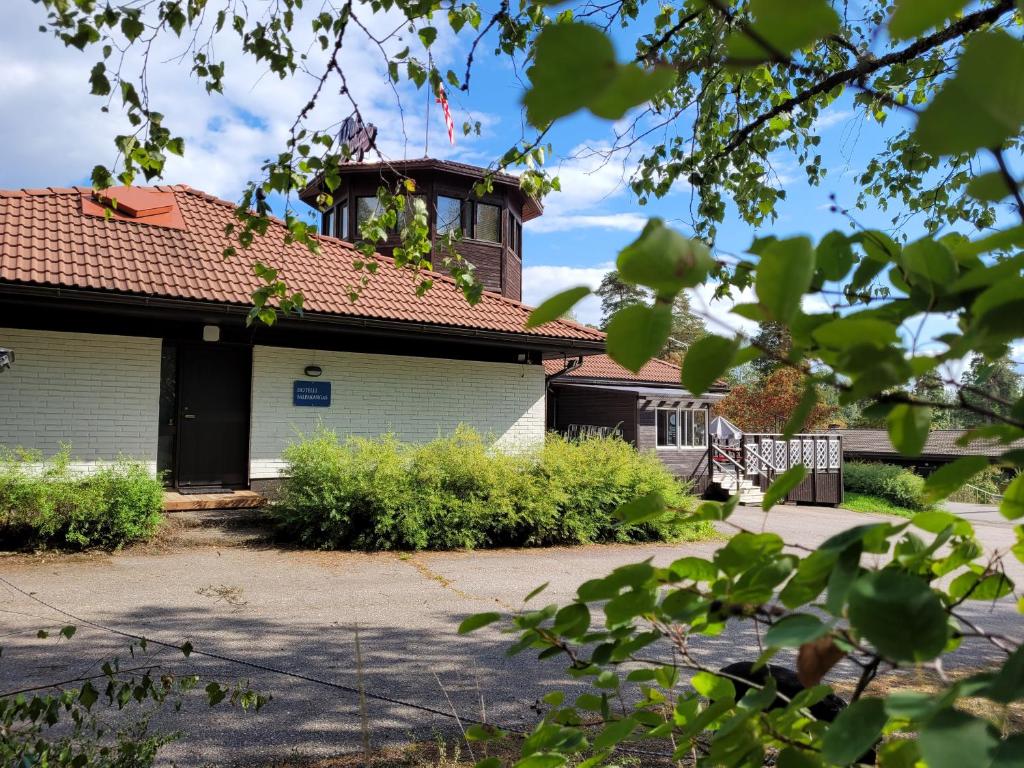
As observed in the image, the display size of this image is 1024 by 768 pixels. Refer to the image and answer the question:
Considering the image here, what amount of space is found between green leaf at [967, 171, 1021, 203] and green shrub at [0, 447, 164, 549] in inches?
359

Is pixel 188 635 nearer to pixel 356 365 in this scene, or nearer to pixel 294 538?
pixel 294 538

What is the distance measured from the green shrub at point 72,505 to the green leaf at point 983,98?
9.14 m

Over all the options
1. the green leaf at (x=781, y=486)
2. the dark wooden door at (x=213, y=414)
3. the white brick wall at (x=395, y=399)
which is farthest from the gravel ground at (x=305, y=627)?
the white brick wall at (x=395, y=399)

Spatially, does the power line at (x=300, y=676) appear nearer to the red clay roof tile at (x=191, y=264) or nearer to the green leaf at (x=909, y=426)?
the green leaf at (x=909, y=426)

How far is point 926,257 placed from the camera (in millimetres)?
619

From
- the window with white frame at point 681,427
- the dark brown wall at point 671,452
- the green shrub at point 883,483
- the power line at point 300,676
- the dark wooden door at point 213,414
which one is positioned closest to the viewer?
the power line at point 300,676

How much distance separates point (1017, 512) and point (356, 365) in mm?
11640

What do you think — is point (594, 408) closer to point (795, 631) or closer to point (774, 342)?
point (774, 342)

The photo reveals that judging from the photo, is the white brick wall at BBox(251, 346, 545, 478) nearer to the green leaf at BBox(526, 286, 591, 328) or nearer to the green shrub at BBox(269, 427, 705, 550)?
the green shrub at BBox(269, 427, 705, 550)

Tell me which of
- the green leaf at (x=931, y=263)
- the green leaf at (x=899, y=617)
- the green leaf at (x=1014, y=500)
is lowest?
the green leaf at (x=899, y=617)

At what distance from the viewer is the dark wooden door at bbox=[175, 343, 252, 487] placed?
1072 centimetres

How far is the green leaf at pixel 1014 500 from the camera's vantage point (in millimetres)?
750

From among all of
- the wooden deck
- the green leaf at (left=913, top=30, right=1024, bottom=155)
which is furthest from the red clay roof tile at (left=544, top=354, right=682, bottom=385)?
the green leaf at (left=913, top=30, right=1024, bottom=155)

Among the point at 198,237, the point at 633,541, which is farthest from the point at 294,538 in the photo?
the point at 198,237
